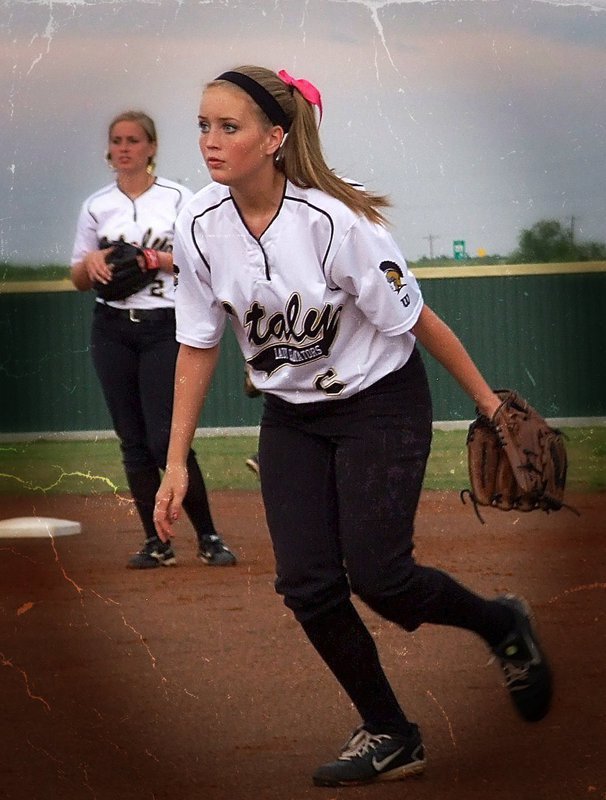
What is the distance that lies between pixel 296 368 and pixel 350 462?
8.5 inches

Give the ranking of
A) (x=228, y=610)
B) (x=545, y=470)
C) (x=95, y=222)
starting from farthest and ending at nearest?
(x=95, y=222)
(x=228, y=610)
(x=545, y=470)

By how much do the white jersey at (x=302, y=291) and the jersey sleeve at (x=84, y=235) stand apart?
2068 mm

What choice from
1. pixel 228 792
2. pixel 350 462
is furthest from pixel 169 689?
pixel 350 462

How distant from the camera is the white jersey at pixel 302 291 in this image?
2654 millimetres

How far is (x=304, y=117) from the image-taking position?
8.91 ft

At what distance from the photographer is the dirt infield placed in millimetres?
2814

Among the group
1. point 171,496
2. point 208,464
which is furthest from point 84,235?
point 208,464

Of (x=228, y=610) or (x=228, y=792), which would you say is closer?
(x=228, y=792)

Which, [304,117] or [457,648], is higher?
[304,117]

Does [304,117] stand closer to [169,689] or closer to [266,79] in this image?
[266,79]

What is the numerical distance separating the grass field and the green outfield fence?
0.16m

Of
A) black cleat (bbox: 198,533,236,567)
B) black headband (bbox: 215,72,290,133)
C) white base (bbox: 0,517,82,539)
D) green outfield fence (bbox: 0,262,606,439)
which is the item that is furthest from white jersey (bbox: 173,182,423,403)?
green outfield fence (bbox: 0,262,606,439)

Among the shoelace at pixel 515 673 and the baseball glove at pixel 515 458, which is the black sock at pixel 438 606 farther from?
the baseball glove at pixel 515 458

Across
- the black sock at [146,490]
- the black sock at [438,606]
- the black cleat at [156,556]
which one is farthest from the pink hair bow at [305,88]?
the black cleat at [156,556]
